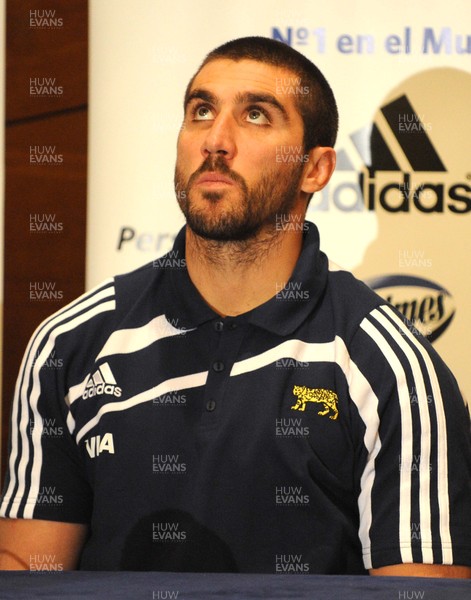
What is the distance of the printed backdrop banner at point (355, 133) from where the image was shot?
2600 mm

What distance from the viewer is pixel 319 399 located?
5.05 feet

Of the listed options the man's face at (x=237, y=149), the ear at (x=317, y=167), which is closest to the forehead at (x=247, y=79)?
the man's face at (x=237, y=149)

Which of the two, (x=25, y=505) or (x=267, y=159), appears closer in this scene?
(x=25, y=505)

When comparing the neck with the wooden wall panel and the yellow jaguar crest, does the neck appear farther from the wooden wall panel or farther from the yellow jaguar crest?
the wooden wall panel

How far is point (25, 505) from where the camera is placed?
1.64 m

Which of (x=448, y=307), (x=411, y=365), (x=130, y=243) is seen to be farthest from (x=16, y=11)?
(x=411, y=365)

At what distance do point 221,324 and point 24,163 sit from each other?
1.23m

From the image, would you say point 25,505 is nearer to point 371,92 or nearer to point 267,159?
point 267,159

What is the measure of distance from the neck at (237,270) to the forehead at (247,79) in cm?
28

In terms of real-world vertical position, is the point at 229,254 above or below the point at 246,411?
above

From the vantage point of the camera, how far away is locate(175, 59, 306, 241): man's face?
5.60 feet

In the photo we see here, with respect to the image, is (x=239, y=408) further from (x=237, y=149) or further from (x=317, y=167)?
(x=317, y=167)

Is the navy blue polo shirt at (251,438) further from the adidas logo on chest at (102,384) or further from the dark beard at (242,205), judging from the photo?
the dark beard at (242,205)

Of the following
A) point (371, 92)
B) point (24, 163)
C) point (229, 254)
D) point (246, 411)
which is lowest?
point (246, 411)
